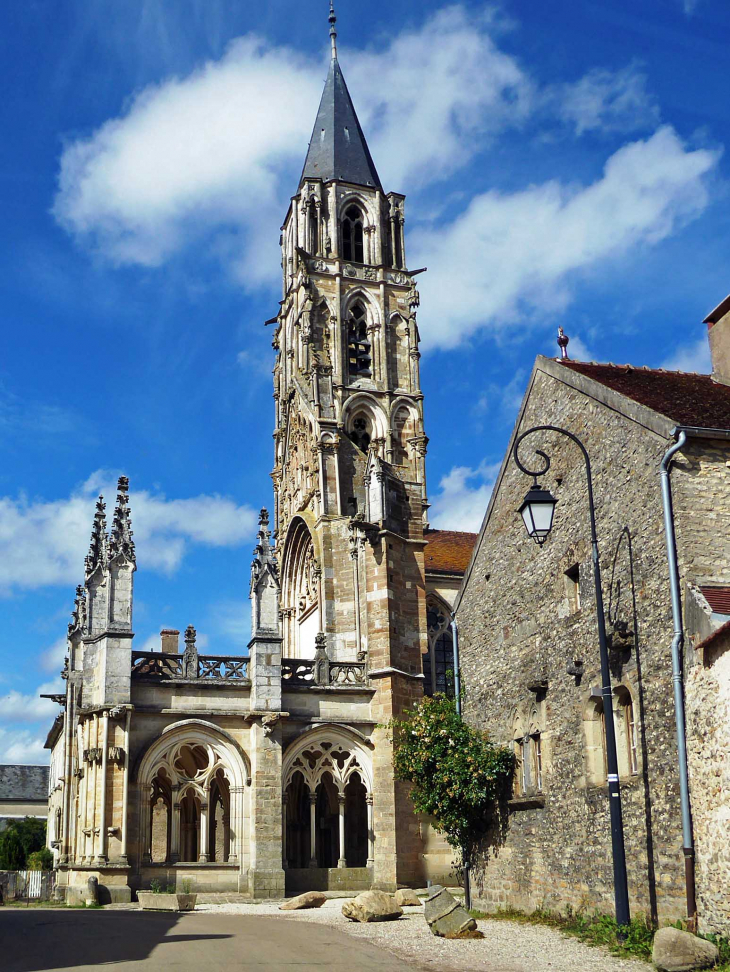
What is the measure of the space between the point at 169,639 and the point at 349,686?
9.94 m

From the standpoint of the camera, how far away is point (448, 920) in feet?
48.0

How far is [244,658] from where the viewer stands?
78.7ft

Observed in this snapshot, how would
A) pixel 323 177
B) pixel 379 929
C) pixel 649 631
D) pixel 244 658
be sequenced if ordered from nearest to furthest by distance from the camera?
pixel 649 631 → pixel 379 929 → pixel 244 658 → pixel 323 177

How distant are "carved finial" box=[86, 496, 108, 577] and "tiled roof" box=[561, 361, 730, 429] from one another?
35.0 feet

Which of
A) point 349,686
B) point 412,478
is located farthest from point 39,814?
point 349,686

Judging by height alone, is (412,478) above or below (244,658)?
above

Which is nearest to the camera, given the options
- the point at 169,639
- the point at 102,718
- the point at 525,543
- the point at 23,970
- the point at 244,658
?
the point at 23,970

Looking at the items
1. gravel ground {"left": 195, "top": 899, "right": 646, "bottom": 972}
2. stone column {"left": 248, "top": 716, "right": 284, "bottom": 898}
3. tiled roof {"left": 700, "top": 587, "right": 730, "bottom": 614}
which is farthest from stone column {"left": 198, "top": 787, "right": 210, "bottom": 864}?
tiled roof {"left": 700, "top": 587, "right": 730, "bottom": 614}

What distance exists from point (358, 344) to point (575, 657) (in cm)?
3225

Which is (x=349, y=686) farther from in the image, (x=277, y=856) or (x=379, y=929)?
(x=379, y=929)

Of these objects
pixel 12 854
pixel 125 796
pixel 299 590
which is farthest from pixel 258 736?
pixel 12 854

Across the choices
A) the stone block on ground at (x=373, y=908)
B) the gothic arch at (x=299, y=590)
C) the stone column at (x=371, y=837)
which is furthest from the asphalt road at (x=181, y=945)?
the gothic arch at (x=299, y=590)

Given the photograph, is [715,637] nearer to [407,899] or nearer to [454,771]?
[454,771]

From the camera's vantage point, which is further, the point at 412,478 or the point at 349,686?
the point at 412,478
